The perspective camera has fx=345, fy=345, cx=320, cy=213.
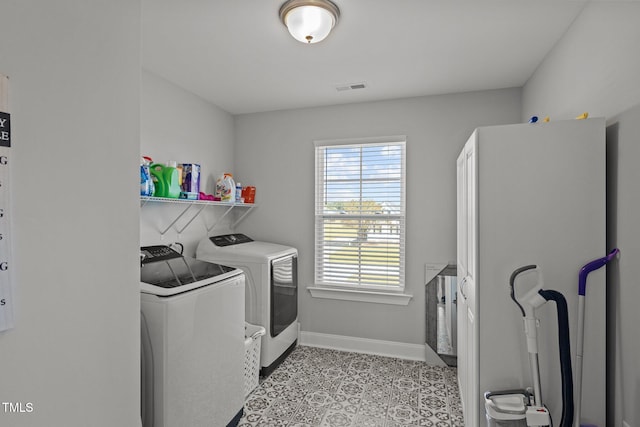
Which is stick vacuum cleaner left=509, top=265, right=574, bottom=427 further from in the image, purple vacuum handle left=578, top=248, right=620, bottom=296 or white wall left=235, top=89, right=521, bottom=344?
white wall left=235, top=89, right=521, bottom=344

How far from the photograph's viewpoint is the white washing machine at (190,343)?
5.48ft

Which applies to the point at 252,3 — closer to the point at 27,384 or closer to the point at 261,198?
the point at 27,384

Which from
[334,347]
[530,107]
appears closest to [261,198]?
[334,347]

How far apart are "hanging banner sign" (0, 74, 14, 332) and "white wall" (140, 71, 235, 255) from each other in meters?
1.89

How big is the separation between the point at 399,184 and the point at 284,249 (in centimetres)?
128

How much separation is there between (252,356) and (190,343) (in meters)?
0.98

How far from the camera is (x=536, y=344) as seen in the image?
1486 mm

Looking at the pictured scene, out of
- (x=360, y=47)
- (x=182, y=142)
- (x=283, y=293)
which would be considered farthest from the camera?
(x=283, y=293)

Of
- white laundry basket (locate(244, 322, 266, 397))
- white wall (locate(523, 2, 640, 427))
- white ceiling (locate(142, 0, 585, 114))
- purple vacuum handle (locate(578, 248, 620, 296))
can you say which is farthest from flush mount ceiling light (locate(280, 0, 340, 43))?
white laundry basket (locate(244, 322, 266, 397))

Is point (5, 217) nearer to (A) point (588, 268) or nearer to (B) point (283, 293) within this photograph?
(A) point (588, 268)

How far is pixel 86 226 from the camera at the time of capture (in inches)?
41.2

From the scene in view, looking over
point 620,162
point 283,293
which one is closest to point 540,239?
point 620,162

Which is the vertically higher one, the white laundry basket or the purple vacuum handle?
the purple vacuum handle

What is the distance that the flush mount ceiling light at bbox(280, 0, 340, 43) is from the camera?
1762 millimetres
